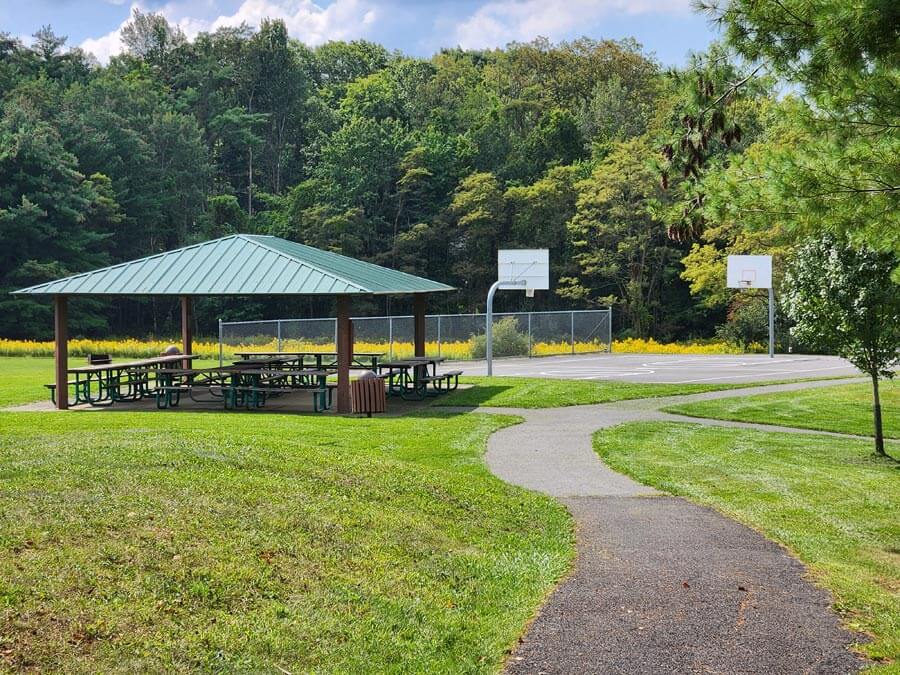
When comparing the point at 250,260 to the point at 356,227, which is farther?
the point at 356,227

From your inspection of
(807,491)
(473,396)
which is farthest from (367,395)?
(807,491)

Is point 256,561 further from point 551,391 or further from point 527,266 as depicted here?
point 527,266

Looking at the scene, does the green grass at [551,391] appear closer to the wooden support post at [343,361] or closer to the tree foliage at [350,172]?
the wooden support post at [343,361]

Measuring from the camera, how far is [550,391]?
2323 centimetres

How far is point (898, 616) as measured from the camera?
7.07 m

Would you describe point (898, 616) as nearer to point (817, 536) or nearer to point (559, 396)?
point (817, 536)

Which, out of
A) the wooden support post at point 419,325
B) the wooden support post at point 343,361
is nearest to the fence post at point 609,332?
the wooden support post at point 419,325

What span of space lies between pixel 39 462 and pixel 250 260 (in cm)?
1290

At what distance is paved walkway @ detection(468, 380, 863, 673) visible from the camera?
19.8ft

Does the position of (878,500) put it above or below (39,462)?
below

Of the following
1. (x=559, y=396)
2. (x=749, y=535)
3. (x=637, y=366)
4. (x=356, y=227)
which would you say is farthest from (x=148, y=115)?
(x=749, y=535)

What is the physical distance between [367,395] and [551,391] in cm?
541

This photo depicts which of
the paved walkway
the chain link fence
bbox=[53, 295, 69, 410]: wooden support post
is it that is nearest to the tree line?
the chain link fence

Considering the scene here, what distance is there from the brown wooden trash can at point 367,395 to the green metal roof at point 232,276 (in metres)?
1.71
